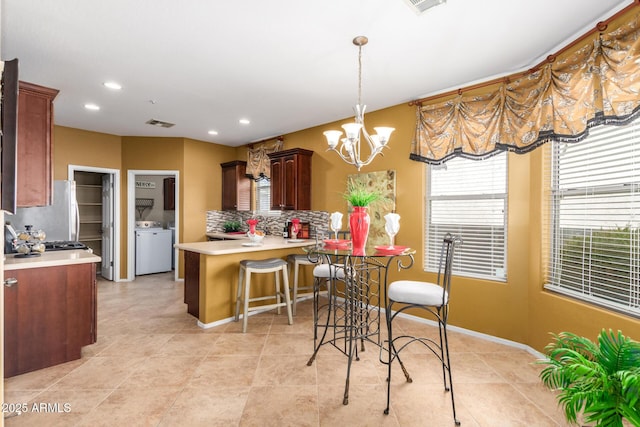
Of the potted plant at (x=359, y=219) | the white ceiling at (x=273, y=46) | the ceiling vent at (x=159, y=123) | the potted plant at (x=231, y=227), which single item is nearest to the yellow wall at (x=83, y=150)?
the ceiling vent at (x=159, y=123)

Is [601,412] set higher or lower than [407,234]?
lower

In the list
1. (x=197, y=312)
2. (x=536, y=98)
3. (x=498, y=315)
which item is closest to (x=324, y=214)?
(x=197, y=312)

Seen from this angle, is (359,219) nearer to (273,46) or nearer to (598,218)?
(273,46)

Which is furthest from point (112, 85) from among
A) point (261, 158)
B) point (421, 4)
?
point (421, 4)

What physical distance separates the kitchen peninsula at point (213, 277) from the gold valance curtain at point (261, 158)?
2166 mm

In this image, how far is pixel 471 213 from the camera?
3328mm

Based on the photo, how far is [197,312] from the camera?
3.61 m

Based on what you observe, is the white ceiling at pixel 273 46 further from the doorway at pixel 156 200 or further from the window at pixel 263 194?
the doorway at pixel 156 200

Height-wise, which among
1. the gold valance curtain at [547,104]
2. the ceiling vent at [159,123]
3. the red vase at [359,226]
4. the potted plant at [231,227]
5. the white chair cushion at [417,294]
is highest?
the ceiling vent at [159,123]

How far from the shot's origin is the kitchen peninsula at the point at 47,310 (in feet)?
7.59

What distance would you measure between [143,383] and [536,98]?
12.8 ft

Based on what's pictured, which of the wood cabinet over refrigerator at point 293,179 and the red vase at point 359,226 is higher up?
the wood cabinet over refrigerator at point 293,179

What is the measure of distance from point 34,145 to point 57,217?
197 centimetres

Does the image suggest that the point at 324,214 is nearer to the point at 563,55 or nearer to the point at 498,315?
the point at 498,315
